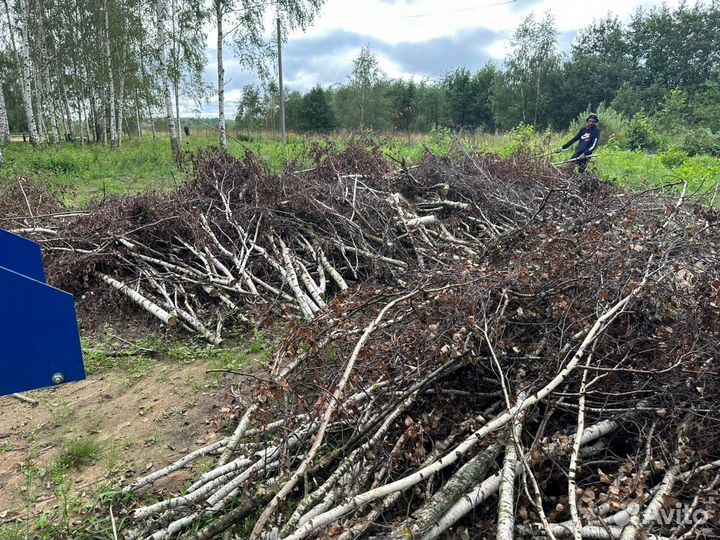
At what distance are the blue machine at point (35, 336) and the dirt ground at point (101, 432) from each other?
4.53ft

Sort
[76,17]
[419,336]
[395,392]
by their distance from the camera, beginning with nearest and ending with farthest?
[395,392]
[419,336]
[76,17]

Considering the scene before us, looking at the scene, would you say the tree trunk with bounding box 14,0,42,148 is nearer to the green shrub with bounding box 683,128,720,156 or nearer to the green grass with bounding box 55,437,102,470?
the green grass with bounding box 55,437,102,470

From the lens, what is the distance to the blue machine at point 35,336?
1.42 metres

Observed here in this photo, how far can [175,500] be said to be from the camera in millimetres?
2273

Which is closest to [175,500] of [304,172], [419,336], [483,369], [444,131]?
[419,336]

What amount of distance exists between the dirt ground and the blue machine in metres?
1.38

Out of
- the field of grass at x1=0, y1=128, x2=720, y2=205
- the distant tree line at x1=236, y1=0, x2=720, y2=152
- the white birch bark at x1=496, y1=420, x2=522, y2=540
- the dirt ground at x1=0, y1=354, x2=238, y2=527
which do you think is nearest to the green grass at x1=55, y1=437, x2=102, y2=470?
the dirt ground at x1=0, y1=354, x2=238, y2=527

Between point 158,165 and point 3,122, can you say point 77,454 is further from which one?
point 3,122

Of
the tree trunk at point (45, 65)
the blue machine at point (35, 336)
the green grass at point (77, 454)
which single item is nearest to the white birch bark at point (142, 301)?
the green grass at point (77, 454)

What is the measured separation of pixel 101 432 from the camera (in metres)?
3.10

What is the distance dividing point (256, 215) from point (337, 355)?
3176mm

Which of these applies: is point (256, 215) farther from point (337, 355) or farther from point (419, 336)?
point (419, 336)

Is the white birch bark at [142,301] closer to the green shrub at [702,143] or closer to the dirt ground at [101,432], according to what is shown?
the dirt ground at [101,432]

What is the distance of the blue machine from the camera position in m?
1.42
